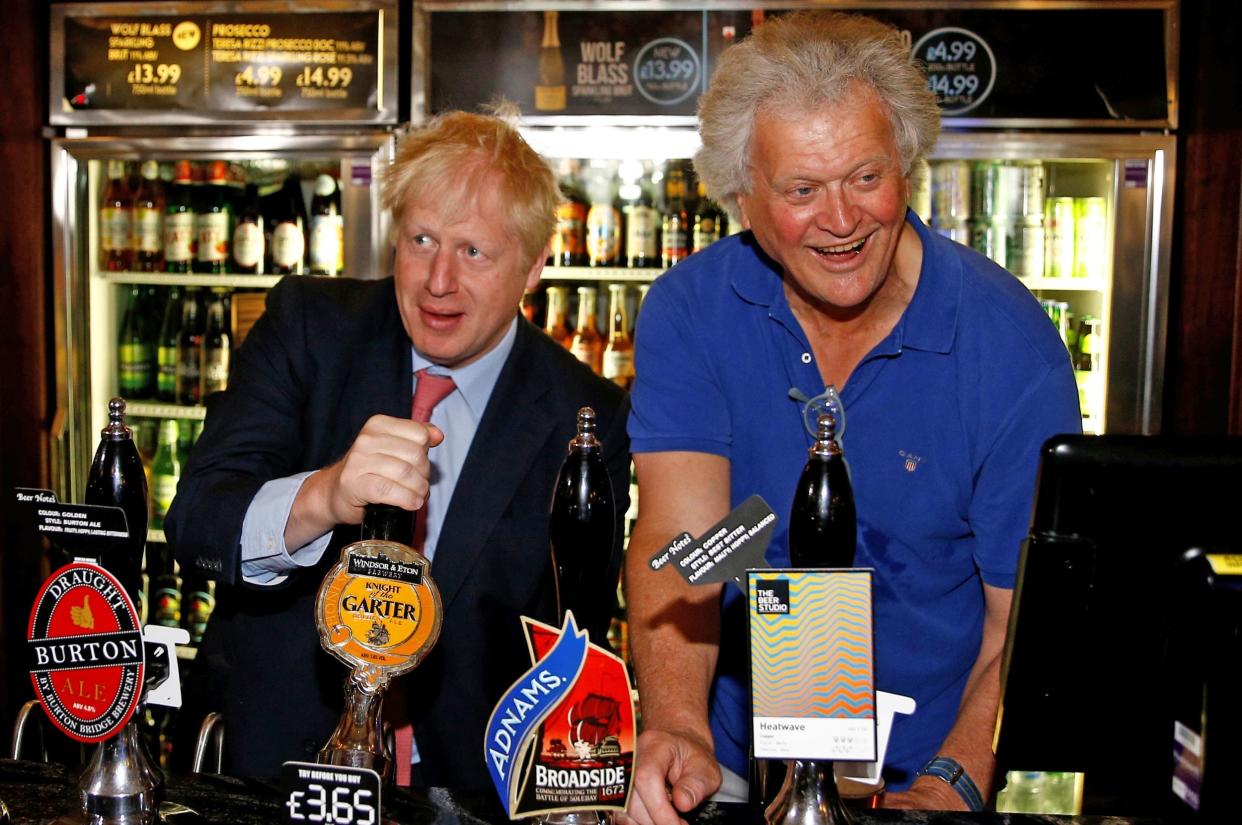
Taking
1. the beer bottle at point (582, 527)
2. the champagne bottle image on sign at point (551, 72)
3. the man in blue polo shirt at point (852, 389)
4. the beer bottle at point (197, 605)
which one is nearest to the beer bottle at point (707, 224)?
the champagne bottle image on sign at point (551, 72)

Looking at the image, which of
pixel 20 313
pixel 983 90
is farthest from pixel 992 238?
pixel 20 313

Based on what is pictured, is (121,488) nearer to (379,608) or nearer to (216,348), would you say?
(379,608)

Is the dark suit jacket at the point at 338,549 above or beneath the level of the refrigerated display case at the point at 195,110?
beneath

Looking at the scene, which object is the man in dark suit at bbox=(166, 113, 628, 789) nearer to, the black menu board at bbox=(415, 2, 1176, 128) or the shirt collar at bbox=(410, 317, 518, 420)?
the shirt collar at bbox=(410, 317, 518, 420)

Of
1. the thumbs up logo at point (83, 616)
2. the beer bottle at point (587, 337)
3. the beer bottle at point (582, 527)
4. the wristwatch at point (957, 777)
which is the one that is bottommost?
the wristwatch at point (957, 777)

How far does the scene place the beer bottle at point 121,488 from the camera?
109 centimetres

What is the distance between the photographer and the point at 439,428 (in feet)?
5.27

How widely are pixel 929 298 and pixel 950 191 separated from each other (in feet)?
5.78

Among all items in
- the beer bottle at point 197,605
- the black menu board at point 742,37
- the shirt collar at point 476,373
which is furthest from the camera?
the beer bottle at point 197,605

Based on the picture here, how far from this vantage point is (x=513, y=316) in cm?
183

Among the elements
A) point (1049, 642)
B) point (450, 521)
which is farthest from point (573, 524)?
point (450, 521)

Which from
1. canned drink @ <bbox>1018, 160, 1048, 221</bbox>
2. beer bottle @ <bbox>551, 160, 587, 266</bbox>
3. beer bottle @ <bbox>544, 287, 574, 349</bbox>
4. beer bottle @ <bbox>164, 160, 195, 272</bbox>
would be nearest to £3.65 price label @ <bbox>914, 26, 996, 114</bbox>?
canned drink @ <bbox>1018, 160, 1048, 221</bbox>

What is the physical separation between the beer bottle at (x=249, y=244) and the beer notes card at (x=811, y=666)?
2.72 metres

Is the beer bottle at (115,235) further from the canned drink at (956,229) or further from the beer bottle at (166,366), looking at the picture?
the canned drink at (956,229)
